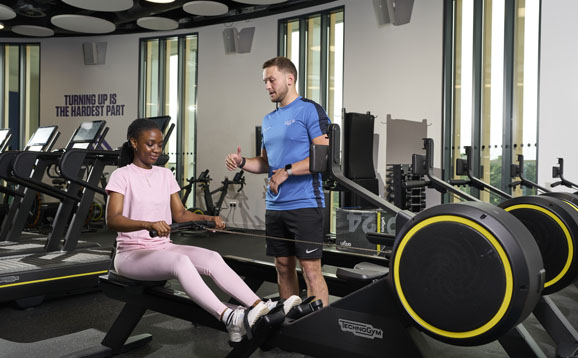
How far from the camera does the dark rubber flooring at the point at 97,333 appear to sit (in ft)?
8.95

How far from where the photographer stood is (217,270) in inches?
88.3

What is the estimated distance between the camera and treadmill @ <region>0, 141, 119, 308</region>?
3477mm

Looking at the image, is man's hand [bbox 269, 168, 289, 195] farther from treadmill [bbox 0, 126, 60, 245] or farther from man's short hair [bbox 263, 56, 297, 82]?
treadmill [bbox 0, 126, 60, 245]

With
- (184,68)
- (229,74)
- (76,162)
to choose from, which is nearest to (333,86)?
(229,74)

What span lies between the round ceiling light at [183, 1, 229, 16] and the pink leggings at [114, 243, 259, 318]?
5.97 m

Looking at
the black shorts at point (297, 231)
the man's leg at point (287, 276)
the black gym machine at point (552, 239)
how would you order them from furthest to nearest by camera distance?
the man's leg at point (287, 276), the black shorts at point (297, 231), the black gym machine at point (552, 239)

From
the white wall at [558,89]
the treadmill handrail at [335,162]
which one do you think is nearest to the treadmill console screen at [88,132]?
the treadmill handrail at [335,162]

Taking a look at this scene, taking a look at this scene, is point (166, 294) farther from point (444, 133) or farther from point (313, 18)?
point (313, 18)

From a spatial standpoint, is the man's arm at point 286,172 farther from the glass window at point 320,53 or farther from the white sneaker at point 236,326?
the glass window at point 320,53

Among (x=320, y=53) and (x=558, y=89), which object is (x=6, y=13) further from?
(x=558, y=89)

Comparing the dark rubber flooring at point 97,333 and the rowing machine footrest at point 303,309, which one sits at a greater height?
the rowing machine footrest at point 303,309

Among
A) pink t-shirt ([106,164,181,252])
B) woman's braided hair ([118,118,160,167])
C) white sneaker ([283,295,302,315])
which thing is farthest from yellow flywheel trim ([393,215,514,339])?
woman's braided hair ([118,118,160,167])

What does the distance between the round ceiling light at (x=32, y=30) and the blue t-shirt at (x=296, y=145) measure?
8412mm

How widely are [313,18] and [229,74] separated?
6.02 feet
